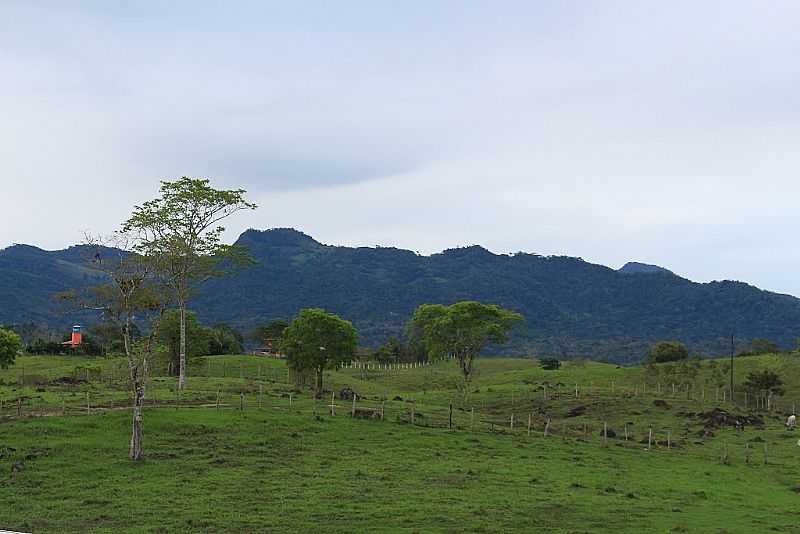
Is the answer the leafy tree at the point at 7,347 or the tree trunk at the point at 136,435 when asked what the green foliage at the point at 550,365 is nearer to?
the leafy tree at the point at 7,347

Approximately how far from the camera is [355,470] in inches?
1507

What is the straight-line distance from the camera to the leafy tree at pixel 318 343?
68875 millimetres

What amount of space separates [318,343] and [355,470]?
31.1 m

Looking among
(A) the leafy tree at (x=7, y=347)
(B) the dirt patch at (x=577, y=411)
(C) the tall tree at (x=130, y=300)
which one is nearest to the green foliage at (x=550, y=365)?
(B) the dirt patch at (x=577, y=411)

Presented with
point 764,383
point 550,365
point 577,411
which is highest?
point 764,383

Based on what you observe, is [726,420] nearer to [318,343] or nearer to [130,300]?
[318,343]

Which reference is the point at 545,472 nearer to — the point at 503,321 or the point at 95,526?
the point at 95,526

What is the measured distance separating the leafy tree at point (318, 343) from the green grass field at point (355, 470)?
13.1 feet

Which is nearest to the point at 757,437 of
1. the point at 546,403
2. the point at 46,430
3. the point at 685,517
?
the point at 546,403

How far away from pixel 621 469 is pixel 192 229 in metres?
36.9

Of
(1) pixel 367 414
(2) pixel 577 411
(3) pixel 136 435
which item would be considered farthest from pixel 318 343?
(3) pixel 136 435

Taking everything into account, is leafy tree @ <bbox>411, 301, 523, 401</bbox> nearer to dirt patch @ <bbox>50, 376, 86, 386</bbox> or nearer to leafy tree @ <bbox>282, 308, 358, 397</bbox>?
leafy tree @ <bbox>282, 308, 358, 397</bbox>

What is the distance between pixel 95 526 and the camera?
26531 millimetres

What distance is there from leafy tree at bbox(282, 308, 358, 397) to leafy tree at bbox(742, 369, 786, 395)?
44.9 m
